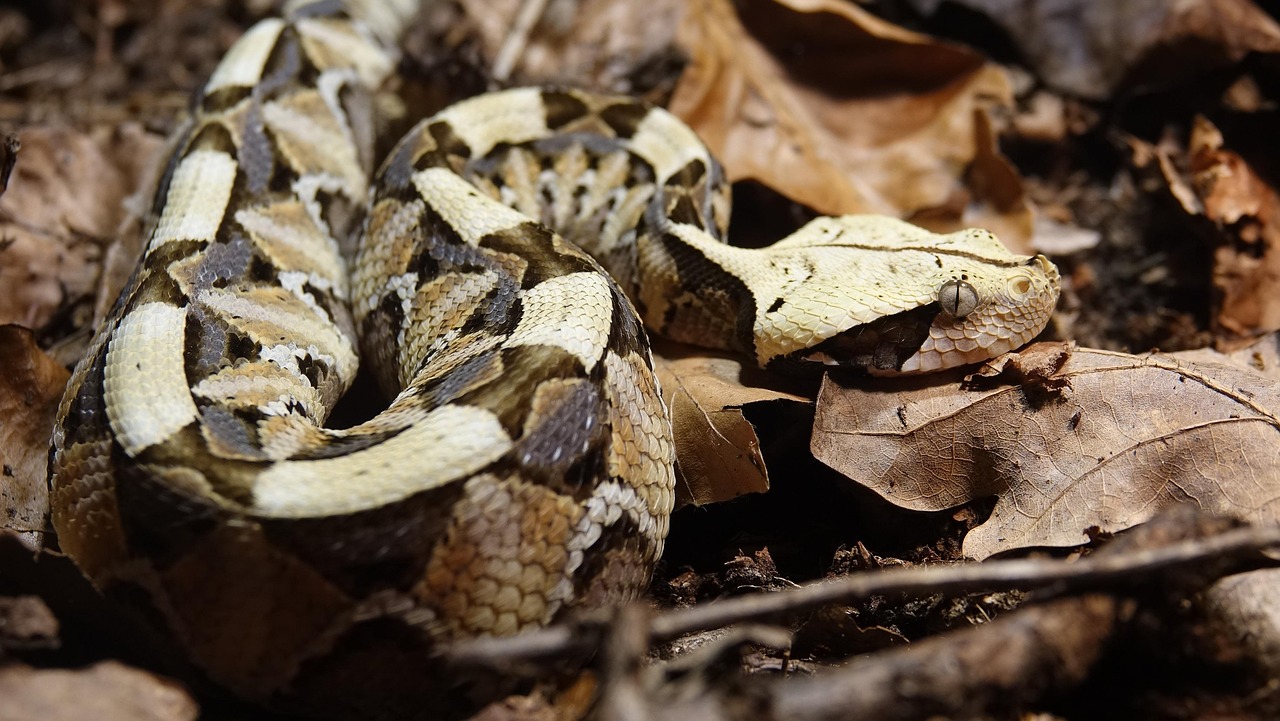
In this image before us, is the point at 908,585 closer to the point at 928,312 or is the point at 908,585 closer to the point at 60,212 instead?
the point at 928,312

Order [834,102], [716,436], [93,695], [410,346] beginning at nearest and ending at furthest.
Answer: [93,695] < [716,436] < [410,346] < [834,102]

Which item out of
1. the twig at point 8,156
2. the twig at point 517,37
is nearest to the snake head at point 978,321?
the twig at point 517,37

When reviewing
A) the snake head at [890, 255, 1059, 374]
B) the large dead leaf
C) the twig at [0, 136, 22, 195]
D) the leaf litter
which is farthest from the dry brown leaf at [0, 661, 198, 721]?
the large dead leaf

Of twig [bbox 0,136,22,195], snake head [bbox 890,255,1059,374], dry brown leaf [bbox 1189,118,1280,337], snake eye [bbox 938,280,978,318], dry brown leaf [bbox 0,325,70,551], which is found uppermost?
twig [bbox 0,136,22,195]

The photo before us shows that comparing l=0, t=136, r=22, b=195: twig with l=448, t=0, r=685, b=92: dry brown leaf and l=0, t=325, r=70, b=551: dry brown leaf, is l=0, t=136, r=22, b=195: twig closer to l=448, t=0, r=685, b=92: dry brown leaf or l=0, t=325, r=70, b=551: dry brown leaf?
l=0, t=325, r=70, b=551: dry brown leaf

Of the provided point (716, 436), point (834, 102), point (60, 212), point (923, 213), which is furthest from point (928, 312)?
point (60, 212)
